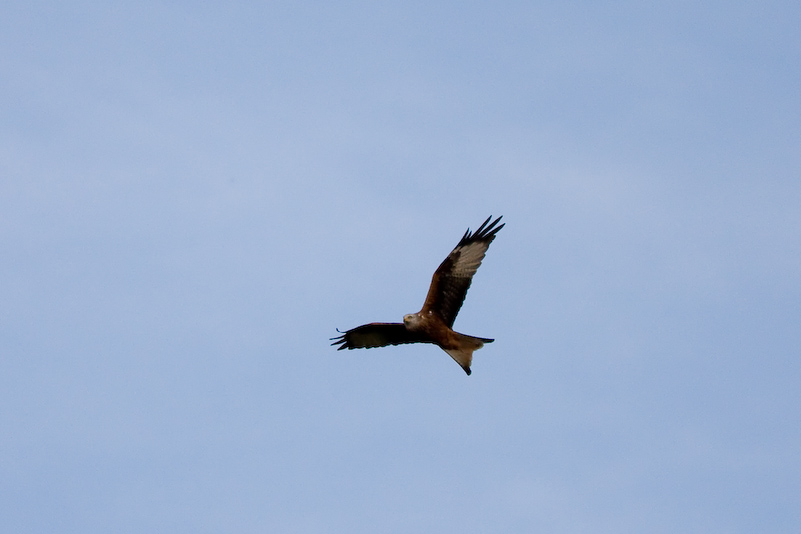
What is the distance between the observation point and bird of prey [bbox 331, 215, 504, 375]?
610 inches

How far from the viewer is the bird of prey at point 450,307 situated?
15.5 metres

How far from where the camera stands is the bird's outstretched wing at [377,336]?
16141 millimetres

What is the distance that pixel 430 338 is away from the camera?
51.8ft

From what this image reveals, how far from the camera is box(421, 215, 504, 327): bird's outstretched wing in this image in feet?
51.9

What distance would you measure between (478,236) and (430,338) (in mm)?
1649

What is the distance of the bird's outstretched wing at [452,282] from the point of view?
15.8 metres

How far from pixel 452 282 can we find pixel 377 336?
150cm

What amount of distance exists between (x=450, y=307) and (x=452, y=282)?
0.35 meters

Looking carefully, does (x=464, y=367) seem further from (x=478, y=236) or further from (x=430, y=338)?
(x=478, y=236)

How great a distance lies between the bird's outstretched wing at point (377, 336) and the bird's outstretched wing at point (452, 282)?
0.47 metres

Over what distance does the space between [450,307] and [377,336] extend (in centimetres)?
135

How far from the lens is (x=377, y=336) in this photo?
1658 centimetres

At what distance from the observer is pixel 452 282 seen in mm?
→ 15883

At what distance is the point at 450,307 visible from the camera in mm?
15844
